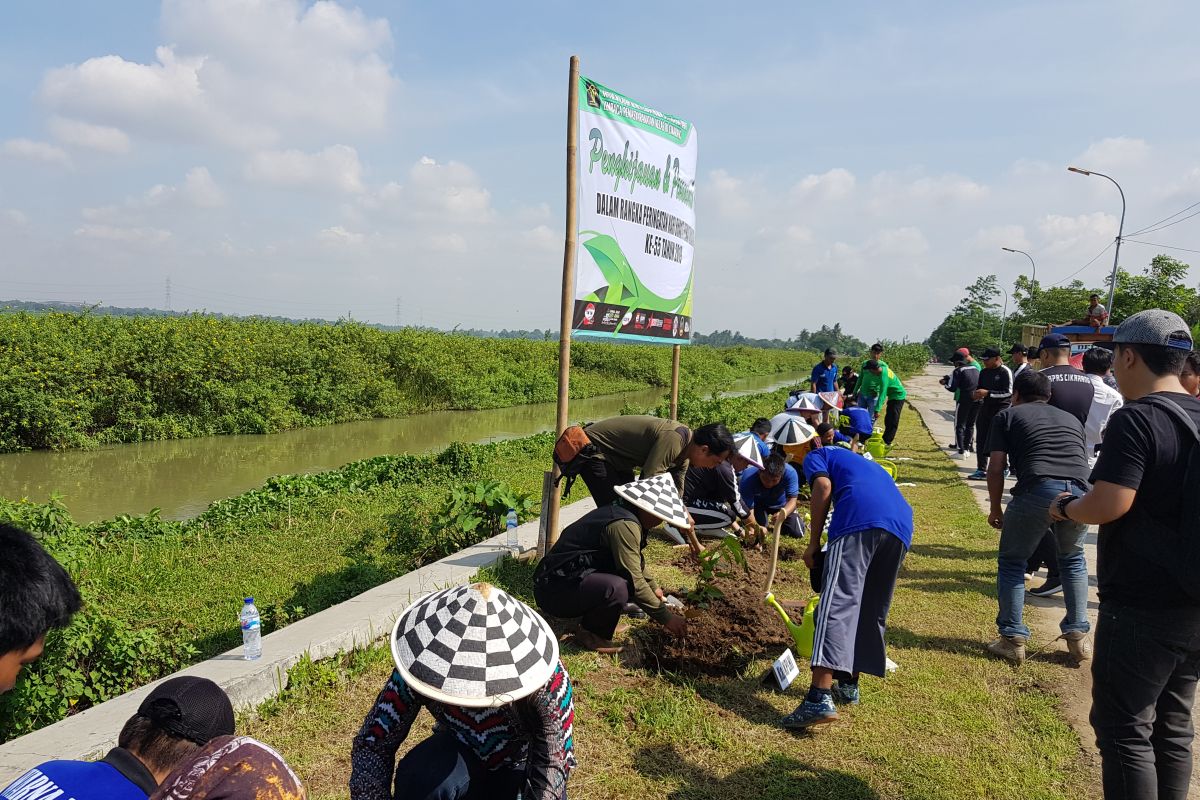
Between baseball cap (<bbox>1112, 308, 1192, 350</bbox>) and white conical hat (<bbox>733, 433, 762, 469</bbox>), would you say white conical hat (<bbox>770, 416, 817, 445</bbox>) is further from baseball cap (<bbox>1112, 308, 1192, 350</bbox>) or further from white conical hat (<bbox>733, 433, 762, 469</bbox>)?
baseball cap (<bbox>1112, 308, 1192, 350</bbox>)

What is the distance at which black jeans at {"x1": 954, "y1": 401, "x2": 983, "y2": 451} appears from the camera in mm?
11305

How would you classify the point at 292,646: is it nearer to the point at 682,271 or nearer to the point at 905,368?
the point at 682,271

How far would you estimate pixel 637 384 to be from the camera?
36094 millimetres

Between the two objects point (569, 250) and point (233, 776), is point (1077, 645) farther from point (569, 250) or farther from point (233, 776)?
point (233, 776)

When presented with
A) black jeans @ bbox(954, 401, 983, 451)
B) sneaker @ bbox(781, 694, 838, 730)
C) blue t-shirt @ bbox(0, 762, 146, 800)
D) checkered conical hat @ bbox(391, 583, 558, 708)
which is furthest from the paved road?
blue t-shirt @ bbox(0, 762, 146, 800)

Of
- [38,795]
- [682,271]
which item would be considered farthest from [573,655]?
[682,271]

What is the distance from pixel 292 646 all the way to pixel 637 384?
107 feet

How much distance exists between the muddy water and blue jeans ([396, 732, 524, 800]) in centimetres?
702

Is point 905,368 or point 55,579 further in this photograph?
point 905,368

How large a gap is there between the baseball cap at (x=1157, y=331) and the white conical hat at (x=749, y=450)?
3362 millimetres

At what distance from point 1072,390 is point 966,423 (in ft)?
20.5

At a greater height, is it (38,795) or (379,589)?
(38,795)

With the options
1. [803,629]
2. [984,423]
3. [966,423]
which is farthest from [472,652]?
[966,423]

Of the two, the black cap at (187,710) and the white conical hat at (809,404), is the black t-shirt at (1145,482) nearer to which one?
the black cap at (187,710)
